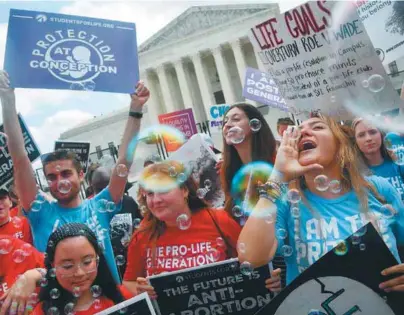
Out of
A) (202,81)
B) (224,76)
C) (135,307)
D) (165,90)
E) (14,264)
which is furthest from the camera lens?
(165,90)

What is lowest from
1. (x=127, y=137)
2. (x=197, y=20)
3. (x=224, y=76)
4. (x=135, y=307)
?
(x=135, y=307)

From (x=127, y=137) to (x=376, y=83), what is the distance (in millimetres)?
1365

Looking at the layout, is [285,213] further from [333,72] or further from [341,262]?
[333,72]

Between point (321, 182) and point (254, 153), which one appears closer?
point (321, 182)

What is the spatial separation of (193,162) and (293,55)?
843 mm

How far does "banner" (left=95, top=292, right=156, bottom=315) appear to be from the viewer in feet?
5.94

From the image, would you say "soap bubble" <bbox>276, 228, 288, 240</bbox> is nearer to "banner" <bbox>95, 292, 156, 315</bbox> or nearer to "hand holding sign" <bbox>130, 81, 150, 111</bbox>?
"banner" <bbox>95, 292, 156, 315</bbox>

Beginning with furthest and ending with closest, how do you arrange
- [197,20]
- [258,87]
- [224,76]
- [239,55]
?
[197,20], [224,76], [239,55], [258,87]

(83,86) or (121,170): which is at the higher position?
(83,86)

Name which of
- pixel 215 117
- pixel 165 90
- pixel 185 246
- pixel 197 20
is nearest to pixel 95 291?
A: pixel 185 246

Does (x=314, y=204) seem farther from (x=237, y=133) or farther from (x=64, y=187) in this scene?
(x=64, y=187)

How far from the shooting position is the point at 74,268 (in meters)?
1.91

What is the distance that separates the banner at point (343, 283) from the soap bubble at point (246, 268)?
7.5 inches

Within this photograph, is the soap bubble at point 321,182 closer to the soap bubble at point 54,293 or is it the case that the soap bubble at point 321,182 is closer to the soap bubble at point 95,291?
the soap bubble at point 95,291
